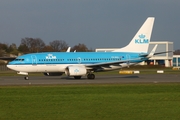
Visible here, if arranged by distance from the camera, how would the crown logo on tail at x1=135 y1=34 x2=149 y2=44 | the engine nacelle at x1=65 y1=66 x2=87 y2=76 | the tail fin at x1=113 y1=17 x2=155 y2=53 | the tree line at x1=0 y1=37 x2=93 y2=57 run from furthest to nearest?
1. the tree line at x1=0 y1=37 x2=93 y2=57
2. the crown logo on tail at x1=135 y1=34 x2=149 y2=44
3. the tail fin at x1=113 y1=17 x2=155 y2=53
4. the engine nacelle at x1=65 y1=66 x2=87 y2=76

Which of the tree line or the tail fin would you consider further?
the tree line

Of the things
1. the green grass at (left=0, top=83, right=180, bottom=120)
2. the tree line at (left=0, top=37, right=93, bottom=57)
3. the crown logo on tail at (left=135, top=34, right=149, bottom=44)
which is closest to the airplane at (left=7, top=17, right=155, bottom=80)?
the crown logo on tail at (left=135, top=34, right=149, bottom=44)

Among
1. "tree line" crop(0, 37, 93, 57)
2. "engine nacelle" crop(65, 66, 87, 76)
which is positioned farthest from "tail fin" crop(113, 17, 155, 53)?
"tree line" crop(0, 37, 93, 57)

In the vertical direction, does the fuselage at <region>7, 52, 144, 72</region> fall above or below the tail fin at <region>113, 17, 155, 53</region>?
below

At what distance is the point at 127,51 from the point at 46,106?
29.3 metres

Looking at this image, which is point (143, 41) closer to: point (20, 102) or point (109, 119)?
point (20, 102)

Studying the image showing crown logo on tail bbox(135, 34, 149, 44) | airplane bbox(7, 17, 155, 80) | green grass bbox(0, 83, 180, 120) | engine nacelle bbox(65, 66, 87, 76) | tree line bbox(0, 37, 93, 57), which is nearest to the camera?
green grass bbox(0, 83, 180, 120)

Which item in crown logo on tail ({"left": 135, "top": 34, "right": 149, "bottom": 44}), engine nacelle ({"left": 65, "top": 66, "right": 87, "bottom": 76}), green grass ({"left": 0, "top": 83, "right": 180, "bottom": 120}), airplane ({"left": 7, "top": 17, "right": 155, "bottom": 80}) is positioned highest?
crown logo on tail ({"left": 135, "top": 34, "right": 149, "bottom": 44})

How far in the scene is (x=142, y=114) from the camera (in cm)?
1557

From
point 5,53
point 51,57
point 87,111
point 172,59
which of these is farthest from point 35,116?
point 172,59

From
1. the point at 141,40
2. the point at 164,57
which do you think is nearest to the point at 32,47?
the point at 164,57

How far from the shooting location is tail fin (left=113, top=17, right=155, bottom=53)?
46750mm

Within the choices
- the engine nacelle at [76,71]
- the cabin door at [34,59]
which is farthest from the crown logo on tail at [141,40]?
the cabin door at [34,59]

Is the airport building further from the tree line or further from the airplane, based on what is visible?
the airplane
